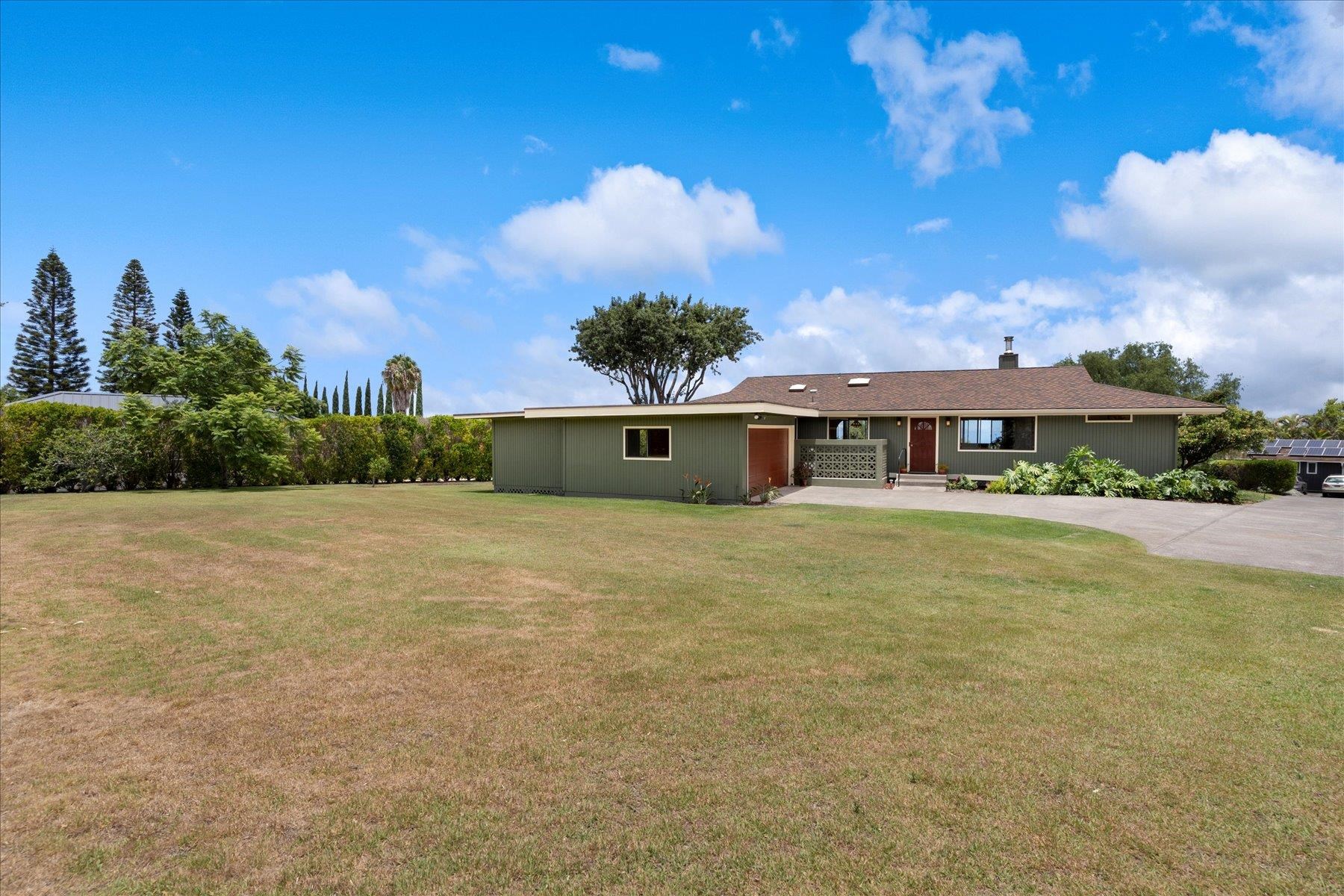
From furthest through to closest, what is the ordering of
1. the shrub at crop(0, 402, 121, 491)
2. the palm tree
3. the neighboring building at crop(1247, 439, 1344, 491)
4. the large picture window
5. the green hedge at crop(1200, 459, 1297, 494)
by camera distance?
the palm tree
the neighboring building at crop(1247, 439, 1344, 491)
the green hedge at crop(1200, 459, 1297, 494)
the large picture window
the shrub at crop(0, 402, 121, 491)

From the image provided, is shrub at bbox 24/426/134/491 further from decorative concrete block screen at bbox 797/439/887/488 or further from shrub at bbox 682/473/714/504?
decorative concrete block screen at bbox 797/439/887/488

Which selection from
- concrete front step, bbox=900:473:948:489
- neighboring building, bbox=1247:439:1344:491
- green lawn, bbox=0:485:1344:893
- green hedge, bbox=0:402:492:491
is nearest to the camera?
green lawn, bbox=0:485:1344:893

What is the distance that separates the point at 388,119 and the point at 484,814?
1732 cm

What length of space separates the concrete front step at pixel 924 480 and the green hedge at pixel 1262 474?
11.4 meters

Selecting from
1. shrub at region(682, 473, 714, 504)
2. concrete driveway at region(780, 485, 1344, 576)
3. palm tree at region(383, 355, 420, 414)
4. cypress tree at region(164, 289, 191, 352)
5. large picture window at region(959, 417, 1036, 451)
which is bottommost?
concrete driveway at region(780, 485, 1344, 576)

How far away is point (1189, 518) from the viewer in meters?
13.9

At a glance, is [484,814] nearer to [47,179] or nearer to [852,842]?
[852,842]

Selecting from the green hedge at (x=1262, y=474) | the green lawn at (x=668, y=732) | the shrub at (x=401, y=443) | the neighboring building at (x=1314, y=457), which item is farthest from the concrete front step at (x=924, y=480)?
the shrub at (x=401, y=443)

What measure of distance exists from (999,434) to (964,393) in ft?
7.27

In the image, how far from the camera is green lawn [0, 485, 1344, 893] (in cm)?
262

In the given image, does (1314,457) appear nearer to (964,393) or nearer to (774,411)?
(964,393)

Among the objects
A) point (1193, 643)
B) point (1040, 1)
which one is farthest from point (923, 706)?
point (1040, 1)

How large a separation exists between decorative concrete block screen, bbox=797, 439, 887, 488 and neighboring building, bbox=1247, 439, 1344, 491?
17933 millimetres

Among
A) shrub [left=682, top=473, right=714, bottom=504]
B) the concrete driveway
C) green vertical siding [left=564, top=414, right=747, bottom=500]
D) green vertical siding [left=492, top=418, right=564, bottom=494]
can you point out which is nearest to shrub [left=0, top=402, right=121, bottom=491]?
green vertical siding [left=492, top=418, right=564, bottom=494]
